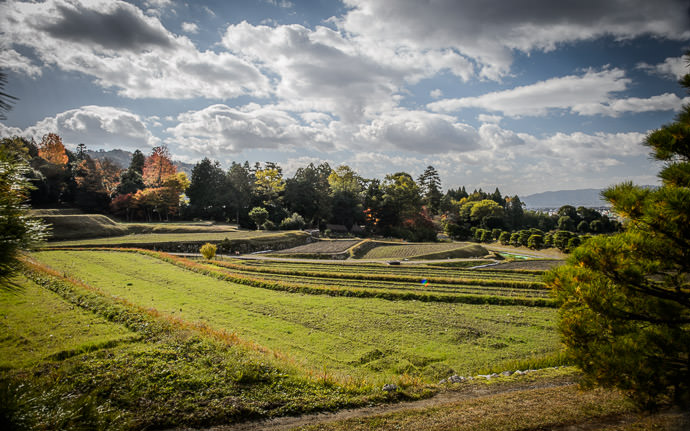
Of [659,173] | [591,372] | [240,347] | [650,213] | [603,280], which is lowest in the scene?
[240,347]

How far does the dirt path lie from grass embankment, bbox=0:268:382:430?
21 cm

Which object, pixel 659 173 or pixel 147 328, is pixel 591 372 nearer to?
pixel 659 173

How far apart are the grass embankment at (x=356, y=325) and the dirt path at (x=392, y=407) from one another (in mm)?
1417

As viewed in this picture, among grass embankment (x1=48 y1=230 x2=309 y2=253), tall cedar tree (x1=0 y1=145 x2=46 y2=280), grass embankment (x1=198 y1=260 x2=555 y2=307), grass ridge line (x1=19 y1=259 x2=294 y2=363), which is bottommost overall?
grass embankment (x1=198 y1=260 x2=555 y2=307)

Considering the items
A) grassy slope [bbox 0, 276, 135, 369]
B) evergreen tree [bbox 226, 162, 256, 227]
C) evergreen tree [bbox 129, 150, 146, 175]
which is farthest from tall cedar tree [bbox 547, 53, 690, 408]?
evergreen tree [bbox 129, 150, 146, 175]

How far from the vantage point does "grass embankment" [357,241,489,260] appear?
40250mm

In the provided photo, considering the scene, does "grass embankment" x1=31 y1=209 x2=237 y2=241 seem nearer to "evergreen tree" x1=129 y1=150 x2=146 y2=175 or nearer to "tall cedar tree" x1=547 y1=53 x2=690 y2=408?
"evergreen tree" x1=129 y1=150 x2=146 y2=175

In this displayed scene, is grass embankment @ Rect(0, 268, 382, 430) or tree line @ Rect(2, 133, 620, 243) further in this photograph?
tree line @ Rect(2, 133, 620, 243)

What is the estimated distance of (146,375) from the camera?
21.3 feet

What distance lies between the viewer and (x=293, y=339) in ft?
36.6

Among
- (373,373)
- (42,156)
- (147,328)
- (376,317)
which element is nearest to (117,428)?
(147,328)

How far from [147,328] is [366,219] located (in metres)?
62.3

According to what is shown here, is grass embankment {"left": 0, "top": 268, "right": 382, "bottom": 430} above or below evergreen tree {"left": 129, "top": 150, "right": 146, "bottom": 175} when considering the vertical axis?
below

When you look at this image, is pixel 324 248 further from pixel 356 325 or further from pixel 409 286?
pixel 356 325
